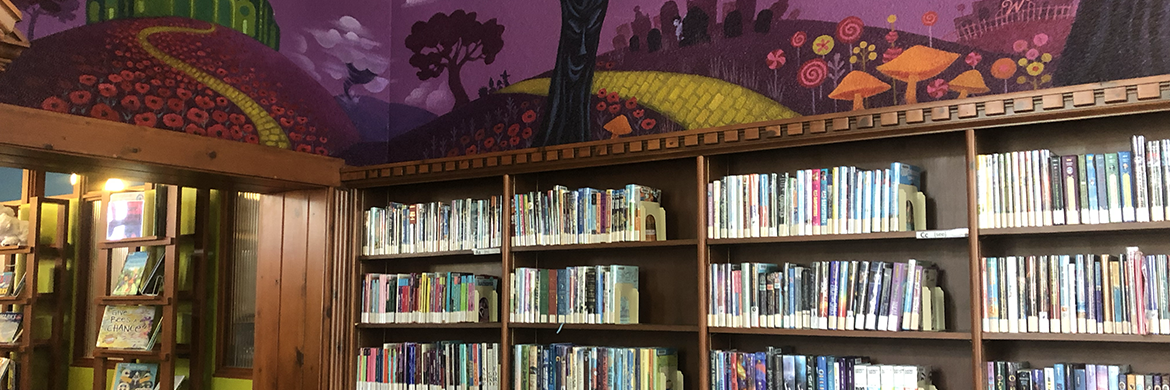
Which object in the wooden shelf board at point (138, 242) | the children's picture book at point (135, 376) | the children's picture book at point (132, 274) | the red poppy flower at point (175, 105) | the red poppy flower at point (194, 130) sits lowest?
the children's picture book at point (135, 376)

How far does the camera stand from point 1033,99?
2.89 metres

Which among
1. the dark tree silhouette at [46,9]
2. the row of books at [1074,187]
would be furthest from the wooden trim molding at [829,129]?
the dark tree silhouette at [46,9]

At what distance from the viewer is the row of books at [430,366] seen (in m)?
4.08

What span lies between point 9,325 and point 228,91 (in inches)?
128

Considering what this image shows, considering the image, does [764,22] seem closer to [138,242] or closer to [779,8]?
[779,8]

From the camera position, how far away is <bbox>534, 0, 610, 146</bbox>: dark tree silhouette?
4.22m

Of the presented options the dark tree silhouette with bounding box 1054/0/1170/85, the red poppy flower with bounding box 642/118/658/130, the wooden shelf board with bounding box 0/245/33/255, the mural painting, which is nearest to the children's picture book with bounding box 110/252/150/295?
the wooden shelf board with bounding box 0/245/33/255

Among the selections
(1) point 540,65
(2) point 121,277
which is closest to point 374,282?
(1) point 540,65

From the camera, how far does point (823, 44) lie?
3586 mm

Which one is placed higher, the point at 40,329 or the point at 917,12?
the point at 917,12

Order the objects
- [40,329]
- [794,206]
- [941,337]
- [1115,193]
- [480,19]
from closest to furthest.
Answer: [1115,193], [941,337], [794,206], [480,19], [40,329]

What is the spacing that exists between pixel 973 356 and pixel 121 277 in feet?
16.4

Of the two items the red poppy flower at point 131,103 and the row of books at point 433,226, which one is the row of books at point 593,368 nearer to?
the row of books at point 433,226

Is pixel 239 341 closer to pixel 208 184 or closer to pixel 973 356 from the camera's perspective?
pixel 208 184
